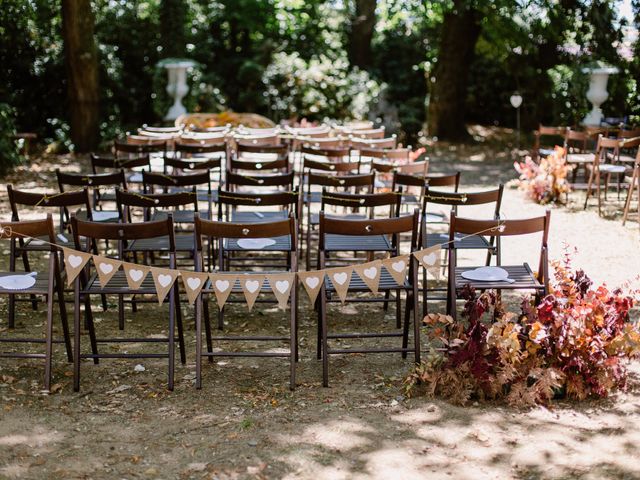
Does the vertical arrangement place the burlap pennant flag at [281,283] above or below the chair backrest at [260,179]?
below

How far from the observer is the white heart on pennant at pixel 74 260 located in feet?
16.6

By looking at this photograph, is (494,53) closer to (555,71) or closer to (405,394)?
(555,71)

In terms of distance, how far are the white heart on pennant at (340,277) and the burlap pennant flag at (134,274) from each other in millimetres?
1139

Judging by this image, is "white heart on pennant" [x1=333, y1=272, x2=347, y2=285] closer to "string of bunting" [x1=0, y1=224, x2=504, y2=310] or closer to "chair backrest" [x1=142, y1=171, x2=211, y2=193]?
"string of bunting" [x1=0, y1=224, x2=504, y2=310]

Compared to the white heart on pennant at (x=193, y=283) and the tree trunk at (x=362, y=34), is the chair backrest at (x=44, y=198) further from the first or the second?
the tree trunk at (x=362, y=34)

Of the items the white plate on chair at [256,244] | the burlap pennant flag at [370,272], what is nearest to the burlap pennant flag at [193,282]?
the white plate on chair at [256,244]

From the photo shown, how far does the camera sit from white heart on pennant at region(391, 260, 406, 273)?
5.20 m

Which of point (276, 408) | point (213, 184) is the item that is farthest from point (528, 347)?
point (213, 184)

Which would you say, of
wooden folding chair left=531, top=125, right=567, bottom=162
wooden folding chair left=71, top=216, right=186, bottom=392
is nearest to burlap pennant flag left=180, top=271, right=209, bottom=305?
wooden folding chair left=71, top=216, right=186, bottom=392

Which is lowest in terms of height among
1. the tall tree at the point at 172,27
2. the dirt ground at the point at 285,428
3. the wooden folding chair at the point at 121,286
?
the dirt ground at the point at 285,428

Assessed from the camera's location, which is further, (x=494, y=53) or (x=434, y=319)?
(x=494, y=53)

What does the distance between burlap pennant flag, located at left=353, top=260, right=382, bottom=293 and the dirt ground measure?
0.62 metres

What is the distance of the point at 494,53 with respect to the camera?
1886 centimetres

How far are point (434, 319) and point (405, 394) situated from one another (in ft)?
1.55
